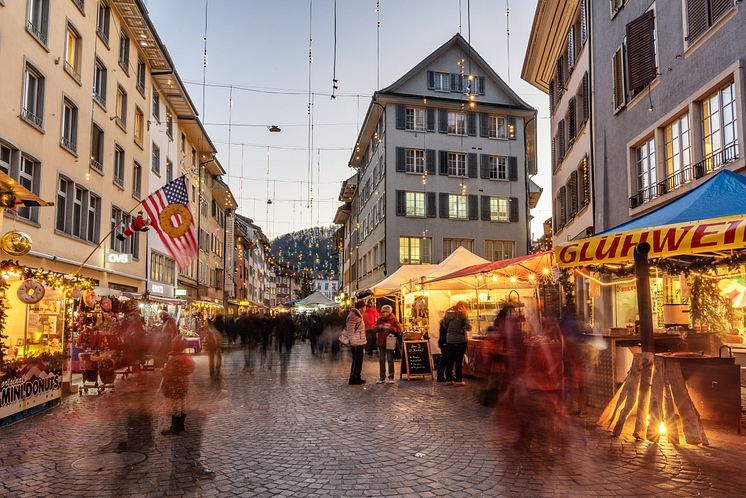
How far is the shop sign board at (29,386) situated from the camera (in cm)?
903

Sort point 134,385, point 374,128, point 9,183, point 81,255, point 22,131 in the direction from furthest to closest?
point 374,128, point 81,255, point 22,131, point 134,385, point 9,183

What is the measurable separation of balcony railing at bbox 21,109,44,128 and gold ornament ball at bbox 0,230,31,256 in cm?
665

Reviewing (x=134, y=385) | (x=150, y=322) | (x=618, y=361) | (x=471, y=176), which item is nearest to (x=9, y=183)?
(x=134, y=385)

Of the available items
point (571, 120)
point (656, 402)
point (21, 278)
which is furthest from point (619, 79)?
point (21, 278)

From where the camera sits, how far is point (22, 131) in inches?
639

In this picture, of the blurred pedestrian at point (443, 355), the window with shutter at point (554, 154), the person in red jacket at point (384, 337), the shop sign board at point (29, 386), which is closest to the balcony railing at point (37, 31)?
the shop sign board at point (29, 386)

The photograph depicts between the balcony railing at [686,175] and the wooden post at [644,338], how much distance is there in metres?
4.53

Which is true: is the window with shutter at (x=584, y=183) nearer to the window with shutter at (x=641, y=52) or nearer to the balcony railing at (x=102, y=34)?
the window with shutter at (x=641, y=52)

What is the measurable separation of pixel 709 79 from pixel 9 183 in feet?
42.9

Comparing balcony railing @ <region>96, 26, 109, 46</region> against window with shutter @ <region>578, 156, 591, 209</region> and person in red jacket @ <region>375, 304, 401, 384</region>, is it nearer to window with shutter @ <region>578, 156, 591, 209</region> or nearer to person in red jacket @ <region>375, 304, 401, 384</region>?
person in red jacket @ <region>375, 304, 401, 384</region>

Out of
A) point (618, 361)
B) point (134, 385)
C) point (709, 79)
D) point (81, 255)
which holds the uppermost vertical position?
point (709, 79)

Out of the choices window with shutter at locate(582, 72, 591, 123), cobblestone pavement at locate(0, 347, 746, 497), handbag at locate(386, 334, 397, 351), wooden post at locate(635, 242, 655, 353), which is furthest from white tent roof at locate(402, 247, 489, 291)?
wooden post at locate(635, 242, 655, 353)

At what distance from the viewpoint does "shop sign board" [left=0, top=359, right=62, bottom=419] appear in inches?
356

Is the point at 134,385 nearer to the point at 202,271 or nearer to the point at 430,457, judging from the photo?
the point at 430,457
